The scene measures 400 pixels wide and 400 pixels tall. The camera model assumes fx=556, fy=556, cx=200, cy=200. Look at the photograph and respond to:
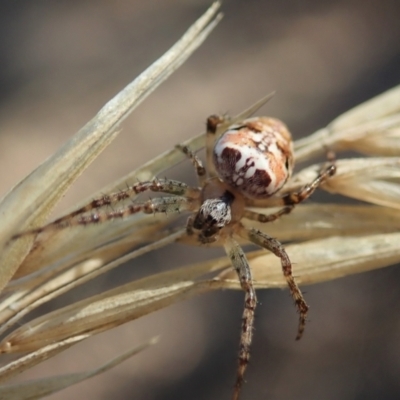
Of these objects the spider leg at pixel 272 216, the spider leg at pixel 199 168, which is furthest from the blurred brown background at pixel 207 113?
the spider leg at pixel 272 216

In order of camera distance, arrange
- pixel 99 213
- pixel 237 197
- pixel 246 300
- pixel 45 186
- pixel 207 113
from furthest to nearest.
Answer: pixel 207 113
pixel 237 197
pixel 246 300
pixel 99 213
pixel 45 186

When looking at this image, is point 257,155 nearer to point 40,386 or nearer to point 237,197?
point 237,197

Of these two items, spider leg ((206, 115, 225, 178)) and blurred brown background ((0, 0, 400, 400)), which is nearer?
spider leg ((206, 115, 225, 178))

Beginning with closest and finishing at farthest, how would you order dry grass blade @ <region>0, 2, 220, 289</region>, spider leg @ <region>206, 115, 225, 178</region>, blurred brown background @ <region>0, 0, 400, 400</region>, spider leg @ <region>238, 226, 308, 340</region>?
dry grass blade @ <region>0, 2, 220, 289</region>, spider leg @ <region>238, 226, 308, 340</region>, spider leg @ <region>206, 115, 225, 178</region>, blurred brown background @ <region>0, 0, 400, 400</region>

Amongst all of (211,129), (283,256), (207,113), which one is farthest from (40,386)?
(207,113)

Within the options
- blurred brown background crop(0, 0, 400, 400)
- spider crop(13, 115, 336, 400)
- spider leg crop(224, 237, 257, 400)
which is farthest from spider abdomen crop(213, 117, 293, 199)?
blurred brown background crop(0, 0, 400, 400)

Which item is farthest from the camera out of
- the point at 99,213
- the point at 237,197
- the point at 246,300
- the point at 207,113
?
the point at 207,113

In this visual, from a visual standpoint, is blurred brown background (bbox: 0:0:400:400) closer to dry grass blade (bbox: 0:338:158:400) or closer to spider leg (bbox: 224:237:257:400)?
spider leg (bbox: 224:237:257:400)

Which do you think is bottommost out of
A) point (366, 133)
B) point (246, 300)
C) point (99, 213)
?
point (246, 300)
